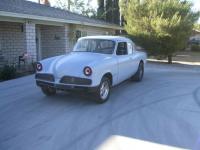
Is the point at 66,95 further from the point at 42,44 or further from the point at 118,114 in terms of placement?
the point at 42,44

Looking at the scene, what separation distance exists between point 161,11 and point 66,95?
Answer: 38.9 ft

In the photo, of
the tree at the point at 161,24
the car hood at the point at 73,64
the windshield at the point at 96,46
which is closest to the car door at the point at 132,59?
the windshield at the point at 96,46

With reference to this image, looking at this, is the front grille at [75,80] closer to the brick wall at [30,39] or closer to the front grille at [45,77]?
the front grille at [45,77]

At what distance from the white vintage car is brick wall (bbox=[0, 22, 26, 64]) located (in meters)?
7.28

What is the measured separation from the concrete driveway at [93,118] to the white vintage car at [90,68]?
0.48m

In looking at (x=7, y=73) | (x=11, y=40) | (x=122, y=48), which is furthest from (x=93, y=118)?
(x=11, y=40)

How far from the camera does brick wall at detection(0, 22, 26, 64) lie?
606 inches

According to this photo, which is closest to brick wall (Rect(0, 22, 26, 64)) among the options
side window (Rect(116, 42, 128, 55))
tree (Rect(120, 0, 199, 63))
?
tree (Rect(120, 0, 199, 63))

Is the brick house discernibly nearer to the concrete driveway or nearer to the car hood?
the concrete driveway

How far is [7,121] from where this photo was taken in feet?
20.2

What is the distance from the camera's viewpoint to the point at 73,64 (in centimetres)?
746

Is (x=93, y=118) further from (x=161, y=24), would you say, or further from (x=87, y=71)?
(x=161, y=24)

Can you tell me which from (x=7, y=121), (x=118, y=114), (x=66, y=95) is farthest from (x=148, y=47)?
(x=7, y=121)

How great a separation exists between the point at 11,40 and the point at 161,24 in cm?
845
